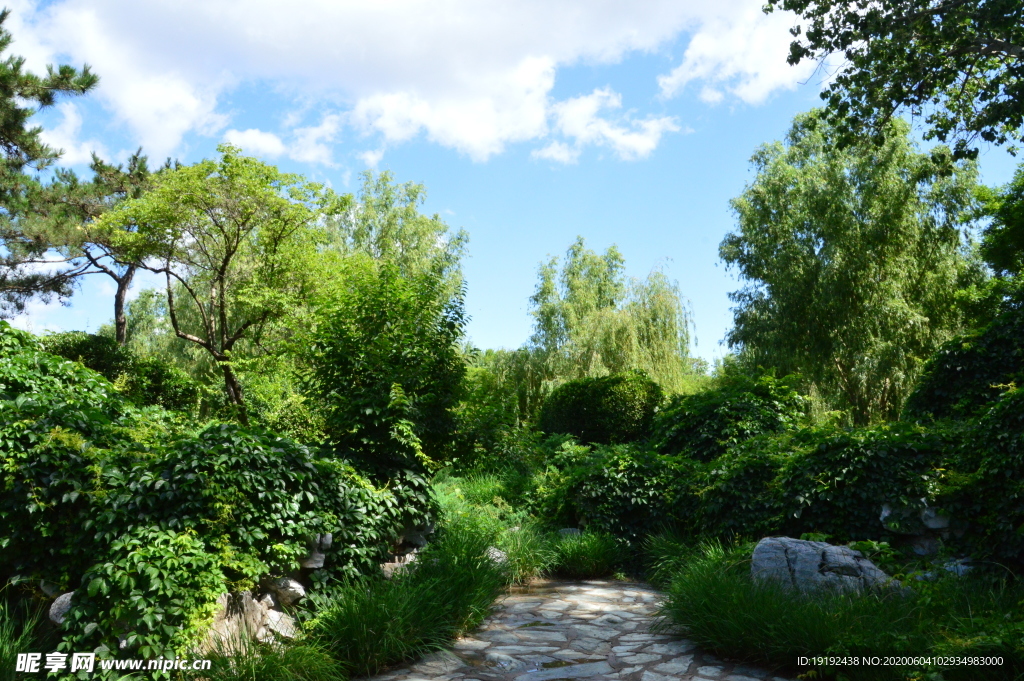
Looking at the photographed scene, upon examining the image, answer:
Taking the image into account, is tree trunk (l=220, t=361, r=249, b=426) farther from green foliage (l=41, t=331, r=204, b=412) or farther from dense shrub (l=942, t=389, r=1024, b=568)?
dense shrub (l=942, t=389, r=1024, b=568)

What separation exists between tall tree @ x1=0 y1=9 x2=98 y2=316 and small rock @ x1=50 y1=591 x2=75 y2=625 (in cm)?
1442

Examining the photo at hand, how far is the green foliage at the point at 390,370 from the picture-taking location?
6.64 metres

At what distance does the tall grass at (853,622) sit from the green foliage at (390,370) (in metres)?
2.73

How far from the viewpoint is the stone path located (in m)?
4.77

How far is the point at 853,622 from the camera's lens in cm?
466

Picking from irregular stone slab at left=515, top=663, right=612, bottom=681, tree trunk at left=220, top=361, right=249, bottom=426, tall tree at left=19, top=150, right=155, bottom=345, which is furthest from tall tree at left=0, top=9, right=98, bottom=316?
irregular stone slab at left=515, top=663, right=612, bottom=681

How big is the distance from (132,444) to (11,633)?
4.64 feet

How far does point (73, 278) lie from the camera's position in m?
19.3

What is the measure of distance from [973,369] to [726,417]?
2.95 m

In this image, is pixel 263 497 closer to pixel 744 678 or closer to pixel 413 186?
pixel 744 678

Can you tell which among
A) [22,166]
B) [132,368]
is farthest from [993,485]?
[22,166]

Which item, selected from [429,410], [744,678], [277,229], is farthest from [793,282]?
[744,678]

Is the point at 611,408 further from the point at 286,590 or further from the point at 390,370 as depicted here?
the point at 286,590

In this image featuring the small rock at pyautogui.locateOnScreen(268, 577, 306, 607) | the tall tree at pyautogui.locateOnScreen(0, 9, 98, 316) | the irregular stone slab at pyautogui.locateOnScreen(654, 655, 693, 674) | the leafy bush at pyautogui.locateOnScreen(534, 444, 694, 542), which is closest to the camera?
the irregular stone slab at pyautogui.locateOnScreen(654, 655, 693, 674)
